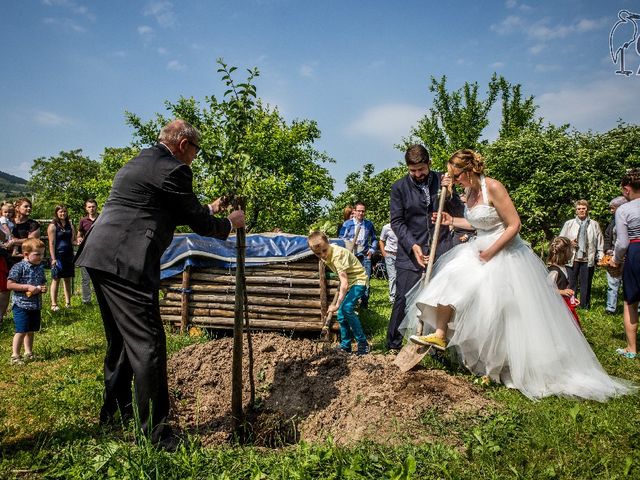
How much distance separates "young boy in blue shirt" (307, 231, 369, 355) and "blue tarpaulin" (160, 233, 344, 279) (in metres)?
0.95

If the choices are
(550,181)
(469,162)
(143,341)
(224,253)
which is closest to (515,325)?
(469,162)

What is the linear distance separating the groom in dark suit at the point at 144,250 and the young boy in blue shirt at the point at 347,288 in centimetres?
247

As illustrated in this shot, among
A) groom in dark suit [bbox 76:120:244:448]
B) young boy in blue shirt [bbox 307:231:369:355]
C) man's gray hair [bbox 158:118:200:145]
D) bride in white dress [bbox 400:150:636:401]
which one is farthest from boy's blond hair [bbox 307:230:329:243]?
man's gray hair [bbox 158:118:200:145]

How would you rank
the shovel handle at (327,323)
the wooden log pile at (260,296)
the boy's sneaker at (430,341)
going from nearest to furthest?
the boy's sneaker at (430,341)
the shovel handle at (327,323)
the wooden log pile at (260,296)

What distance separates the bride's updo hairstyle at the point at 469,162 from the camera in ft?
14.7

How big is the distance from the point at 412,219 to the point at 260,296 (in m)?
2.84

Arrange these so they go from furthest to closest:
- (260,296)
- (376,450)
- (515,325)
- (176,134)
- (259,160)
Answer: (259,160)
(260,296)
(515,325)
(176,134)
(376,450)

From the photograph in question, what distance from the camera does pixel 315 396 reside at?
409 cm

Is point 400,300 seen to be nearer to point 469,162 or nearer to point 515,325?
point 515,325

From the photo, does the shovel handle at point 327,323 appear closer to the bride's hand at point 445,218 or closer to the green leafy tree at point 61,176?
the bride's hand at point 445,218

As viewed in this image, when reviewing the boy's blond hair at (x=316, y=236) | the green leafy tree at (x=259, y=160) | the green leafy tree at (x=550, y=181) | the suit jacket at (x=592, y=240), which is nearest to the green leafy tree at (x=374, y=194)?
the green leafy tree at (x=259, y=160)

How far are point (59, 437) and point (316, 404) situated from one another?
211 cm

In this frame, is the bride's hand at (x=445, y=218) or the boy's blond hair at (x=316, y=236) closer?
the bride's hand at (x=445, y=218)

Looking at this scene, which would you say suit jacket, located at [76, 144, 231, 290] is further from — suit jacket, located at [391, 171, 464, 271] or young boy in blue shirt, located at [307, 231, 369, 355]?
suit jacket, located at [391, 171, 464, 271]
